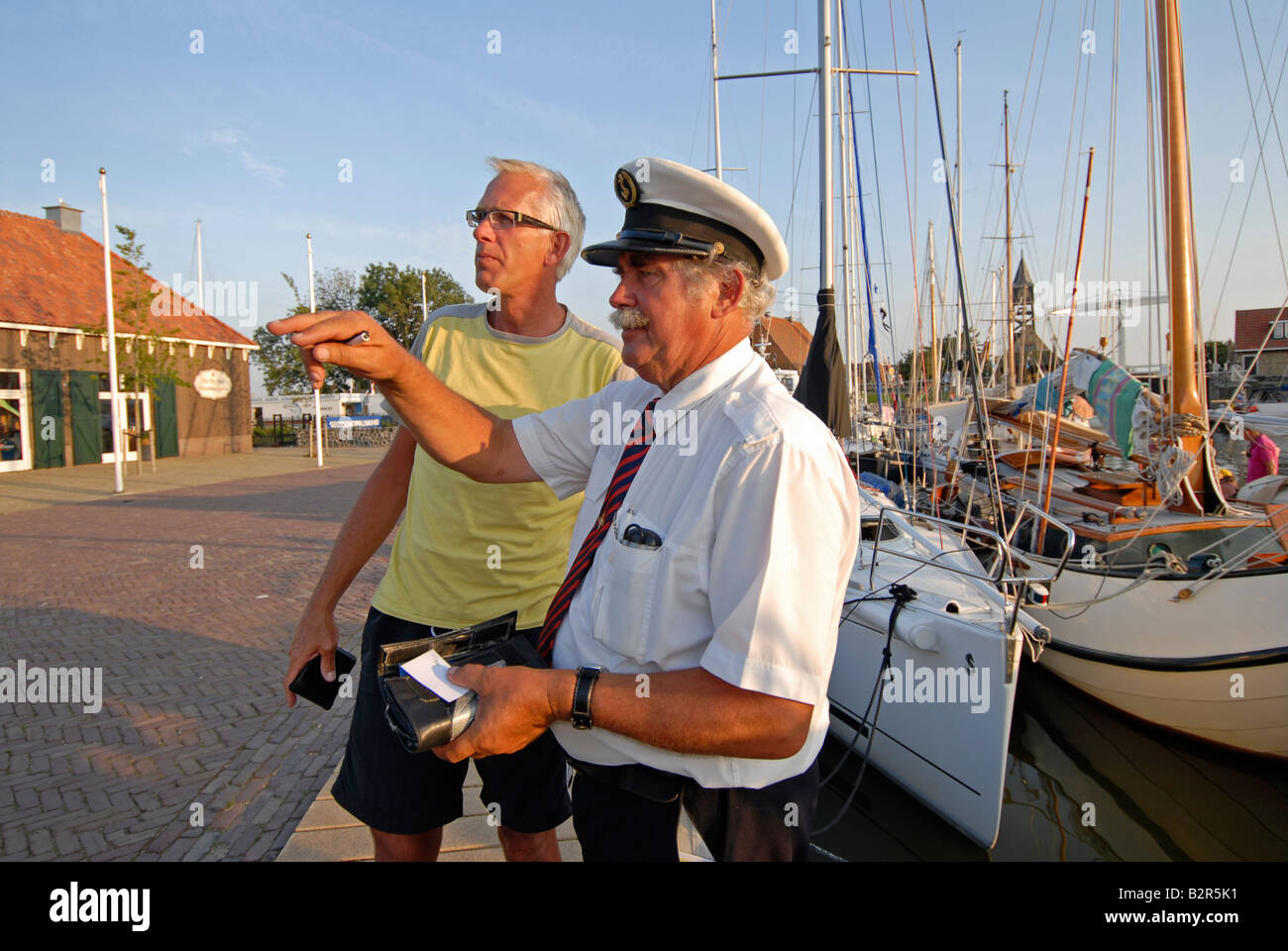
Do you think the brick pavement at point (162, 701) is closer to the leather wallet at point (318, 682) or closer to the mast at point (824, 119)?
the leather wallet at point (318, 682)

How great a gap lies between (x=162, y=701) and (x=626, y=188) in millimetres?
4903

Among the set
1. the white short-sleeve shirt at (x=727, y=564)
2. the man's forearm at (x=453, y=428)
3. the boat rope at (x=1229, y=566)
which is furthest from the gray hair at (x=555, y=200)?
the boat rope at (x=1229, y=566)

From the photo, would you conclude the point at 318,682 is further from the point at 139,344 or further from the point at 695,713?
the point at 139,344

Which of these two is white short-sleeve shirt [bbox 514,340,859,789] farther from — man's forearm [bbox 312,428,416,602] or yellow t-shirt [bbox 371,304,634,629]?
man's forearm [bbox 312,428,416,602]

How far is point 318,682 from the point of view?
2.21 meters

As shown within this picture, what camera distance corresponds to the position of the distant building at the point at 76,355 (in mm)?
19641

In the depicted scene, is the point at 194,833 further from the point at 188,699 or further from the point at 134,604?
the point at 134,604

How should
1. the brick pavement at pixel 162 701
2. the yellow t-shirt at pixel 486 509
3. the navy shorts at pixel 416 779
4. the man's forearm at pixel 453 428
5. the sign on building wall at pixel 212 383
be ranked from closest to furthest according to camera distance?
the man's forearm at pixel 453 428 < the navy shorts at pixel 416 779 < the yellow t-shirt at pixel 486 509 < the brick pavement at pixel 162 701 < the sign on building wall at pixel 212 383

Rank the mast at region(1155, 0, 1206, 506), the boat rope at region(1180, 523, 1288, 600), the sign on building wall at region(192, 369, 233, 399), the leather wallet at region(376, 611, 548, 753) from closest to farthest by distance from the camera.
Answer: the leather wallet at region(376, 611, 548, 753)
the boat rope at region(1180, 523, 1288, 600)
the mast at region(1155, 0, 1206, 506)
the sign on building wall at region(192, 369, 233, 399)

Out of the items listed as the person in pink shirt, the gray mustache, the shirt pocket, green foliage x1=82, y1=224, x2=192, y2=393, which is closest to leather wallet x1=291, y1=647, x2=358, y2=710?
the shirt pocket

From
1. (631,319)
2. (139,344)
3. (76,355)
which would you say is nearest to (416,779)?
(631,319)

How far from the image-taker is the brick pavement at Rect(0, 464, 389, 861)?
339 cm

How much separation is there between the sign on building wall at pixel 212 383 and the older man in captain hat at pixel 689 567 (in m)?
27.6
